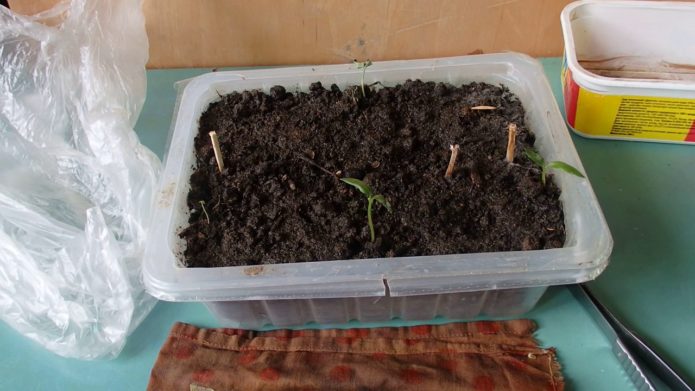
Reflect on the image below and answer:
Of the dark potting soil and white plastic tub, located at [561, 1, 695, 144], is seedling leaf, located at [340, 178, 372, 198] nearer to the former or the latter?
the dark potting soil

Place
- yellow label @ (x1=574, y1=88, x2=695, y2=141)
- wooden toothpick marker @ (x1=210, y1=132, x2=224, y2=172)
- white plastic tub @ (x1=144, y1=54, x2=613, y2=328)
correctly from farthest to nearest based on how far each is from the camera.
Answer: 1. yellow label @ (x1=574, y1=88, x2=695, y2=141)
2. wooden toothpick marker @ (x1=210, y1=132, x2=224, y2=172)
3. white plastic tub @ (x1=144, y1=54, x2=613, y2=328)

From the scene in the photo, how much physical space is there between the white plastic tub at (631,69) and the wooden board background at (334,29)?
0.08 meters

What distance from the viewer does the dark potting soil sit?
684mm

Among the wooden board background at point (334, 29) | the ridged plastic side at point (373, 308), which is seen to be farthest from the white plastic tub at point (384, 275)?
the wooden board background at point (334, 29)

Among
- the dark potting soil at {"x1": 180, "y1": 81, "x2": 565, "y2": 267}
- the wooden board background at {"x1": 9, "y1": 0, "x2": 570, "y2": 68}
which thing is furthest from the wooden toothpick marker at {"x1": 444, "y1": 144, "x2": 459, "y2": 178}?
the wooden board background at {"x1": 9, "y1": 0, "x2": 570, "y2": 68}

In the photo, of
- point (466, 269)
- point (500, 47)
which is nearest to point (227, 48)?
point (500, 47)

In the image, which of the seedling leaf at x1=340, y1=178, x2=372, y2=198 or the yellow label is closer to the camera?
the seedling leaf at x1=340, y1=178, x2=372, y2=198

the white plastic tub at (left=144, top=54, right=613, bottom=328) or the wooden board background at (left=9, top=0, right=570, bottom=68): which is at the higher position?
the wooden board background at (left=9, top=0, right=570, bottom=68)

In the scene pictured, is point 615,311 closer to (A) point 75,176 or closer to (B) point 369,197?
(B) point 369,197

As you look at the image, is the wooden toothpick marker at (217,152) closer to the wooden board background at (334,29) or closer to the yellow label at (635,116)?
the wooden board background at (334,29)

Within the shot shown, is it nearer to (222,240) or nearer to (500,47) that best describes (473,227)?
(222,240)

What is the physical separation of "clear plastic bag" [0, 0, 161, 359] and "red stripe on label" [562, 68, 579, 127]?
2.14 ft

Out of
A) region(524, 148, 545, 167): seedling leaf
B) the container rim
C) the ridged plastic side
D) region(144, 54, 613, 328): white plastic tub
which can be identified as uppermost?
the container rim

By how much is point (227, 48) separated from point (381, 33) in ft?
0.98
